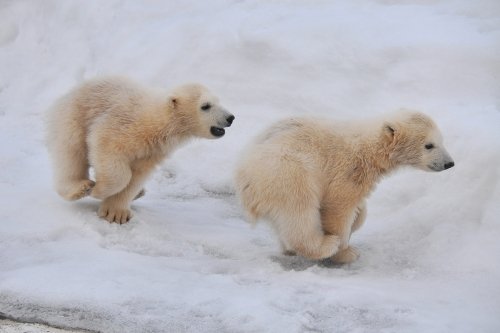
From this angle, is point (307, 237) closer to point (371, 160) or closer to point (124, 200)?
point (371, 160)

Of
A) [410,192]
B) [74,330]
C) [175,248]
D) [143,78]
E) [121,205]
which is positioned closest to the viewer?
[74,330]

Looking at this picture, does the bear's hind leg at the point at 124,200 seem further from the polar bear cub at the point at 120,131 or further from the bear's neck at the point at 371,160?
the bear's neck at the point at 371,160

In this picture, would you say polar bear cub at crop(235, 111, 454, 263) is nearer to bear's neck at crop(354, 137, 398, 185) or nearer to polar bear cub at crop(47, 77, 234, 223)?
bear's neck at crop(354, 137, 398, 185)

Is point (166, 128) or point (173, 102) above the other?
point (173, 102)

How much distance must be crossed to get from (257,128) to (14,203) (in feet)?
9.34

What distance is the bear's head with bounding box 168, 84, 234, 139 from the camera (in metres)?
5.86

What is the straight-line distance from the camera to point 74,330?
161 inches

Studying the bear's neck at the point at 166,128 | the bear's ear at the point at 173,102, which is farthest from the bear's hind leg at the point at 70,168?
the bear's ear at the point at 173,102

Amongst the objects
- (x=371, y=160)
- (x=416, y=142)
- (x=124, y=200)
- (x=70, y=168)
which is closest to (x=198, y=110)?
(x=124, y=200)

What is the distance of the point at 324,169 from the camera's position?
5.32m

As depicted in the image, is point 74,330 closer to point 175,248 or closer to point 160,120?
point 175,248

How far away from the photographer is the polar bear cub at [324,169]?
5.09 meters

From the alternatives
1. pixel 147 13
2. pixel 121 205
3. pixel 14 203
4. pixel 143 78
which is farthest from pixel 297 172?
pixel 147 13

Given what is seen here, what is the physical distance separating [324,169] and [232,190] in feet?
6.10
